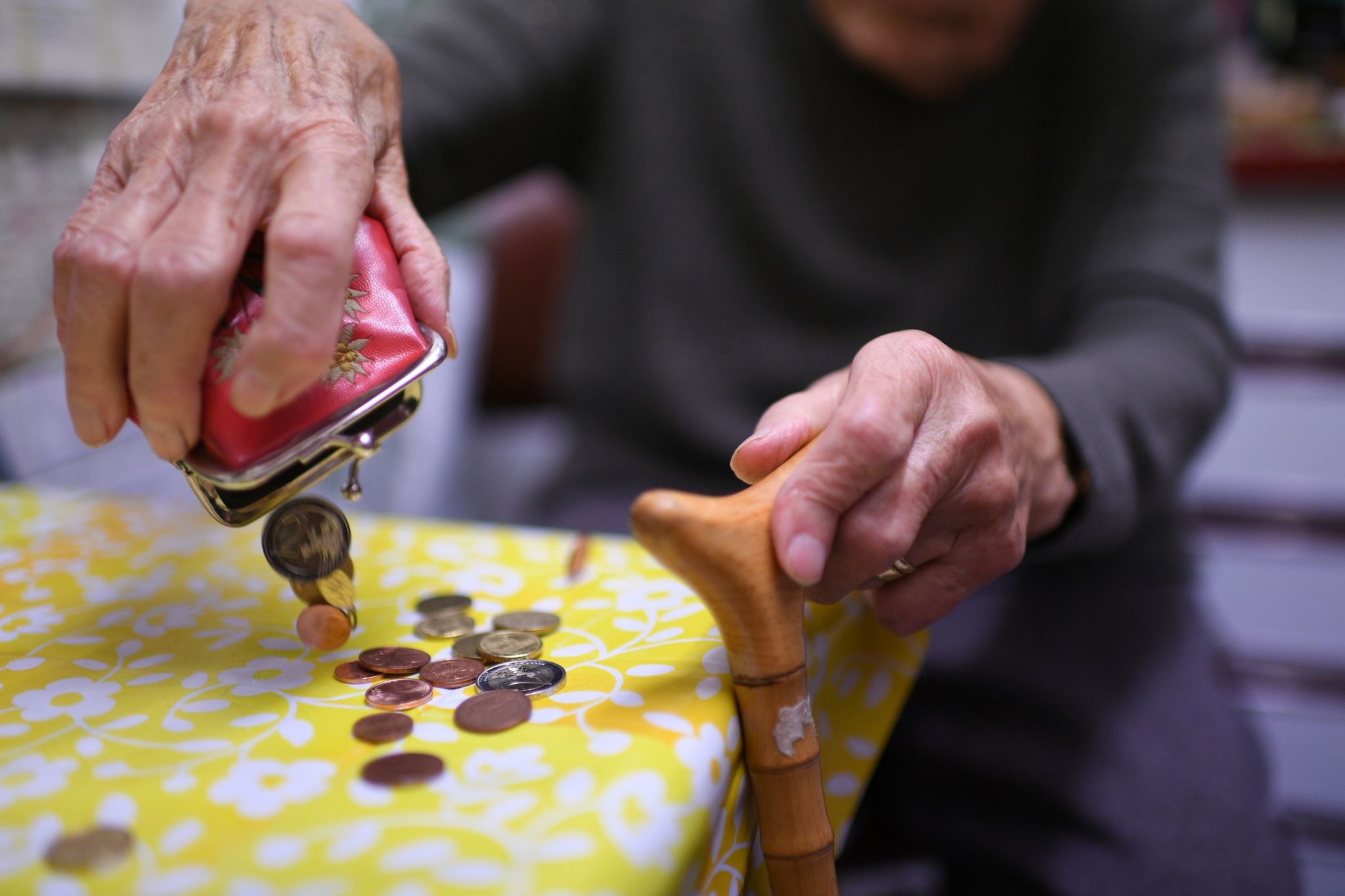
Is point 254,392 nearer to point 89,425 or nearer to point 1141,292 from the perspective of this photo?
Result: point 89,425

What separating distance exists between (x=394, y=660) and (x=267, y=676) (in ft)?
0.18

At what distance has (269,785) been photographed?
31 centimetres

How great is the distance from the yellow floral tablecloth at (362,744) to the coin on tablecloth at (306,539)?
0.12ft

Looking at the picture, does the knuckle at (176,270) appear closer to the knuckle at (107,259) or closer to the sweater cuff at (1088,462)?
the knuckle at (107,259)

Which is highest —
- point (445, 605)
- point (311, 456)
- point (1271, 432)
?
point (311, 456)

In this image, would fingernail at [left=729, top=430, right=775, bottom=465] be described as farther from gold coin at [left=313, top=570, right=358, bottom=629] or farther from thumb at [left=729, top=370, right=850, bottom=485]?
gold coin at [left=313, top=570, right=358, bottom=629]

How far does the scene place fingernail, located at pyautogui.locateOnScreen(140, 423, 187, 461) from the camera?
0.38 meters

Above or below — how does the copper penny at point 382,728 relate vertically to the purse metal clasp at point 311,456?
below

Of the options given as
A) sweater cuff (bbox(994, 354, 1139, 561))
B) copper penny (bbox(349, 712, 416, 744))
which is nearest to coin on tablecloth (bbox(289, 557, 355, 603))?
copper penny (bbox(349, 712, 416, 744))

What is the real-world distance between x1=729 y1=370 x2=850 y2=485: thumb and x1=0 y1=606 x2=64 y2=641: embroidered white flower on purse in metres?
0.35

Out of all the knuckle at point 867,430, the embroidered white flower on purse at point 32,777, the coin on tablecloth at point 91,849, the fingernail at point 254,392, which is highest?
the fingernail at point 254,392

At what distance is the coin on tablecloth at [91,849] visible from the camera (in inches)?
10.9

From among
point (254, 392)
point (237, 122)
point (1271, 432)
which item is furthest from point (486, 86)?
point (1271, 432)

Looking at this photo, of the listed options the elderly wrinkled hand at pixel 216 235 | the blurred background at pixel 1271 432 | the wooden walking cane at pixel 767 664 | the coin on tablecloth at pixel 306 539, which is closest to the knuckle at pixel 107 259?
the elderly wrinkled hand at pixel 216 235
